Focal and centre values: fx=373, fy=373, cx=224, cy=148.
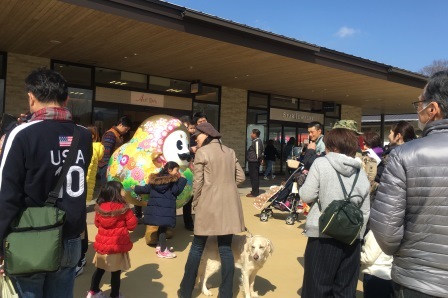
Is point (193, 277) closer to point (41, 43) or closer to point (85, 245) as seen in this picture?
point (85, 245)

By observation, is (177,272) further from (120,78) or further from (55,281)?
(120,78)

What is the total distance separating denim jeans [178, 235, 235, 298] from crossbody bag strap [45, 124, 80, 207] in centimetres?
189

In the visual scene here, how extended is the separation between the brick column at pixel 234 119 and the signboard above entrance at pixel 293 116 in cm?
179

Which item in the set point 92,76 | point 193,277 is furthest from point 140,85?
point 193,277

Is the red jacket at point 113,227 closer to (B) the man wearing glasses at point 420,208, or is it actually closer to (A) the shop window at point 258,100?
(B) the man wearing glasses at point 420,208

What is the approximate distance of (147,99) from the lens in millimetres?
13078

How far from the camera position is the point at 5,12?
7.18 meters

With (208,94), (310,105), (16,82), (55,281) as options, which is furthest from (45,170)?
(310,105)

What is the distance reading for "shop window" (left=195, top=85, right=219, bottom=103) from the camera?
14.5m

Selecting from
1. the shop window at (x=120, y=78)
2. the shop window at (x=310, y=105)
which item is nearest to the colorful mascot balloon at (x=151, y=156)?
the shop window at (x=120, y=78)

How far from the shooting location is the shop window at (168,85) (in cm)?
1332

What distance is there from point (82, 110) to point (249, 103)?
709cm

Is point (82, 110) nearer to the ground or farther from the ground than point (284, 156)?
farther from the ground

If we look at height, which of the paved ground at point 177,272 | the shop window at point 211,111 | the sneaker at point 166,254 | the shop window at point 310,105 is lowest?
the paved ground at point 177,272
